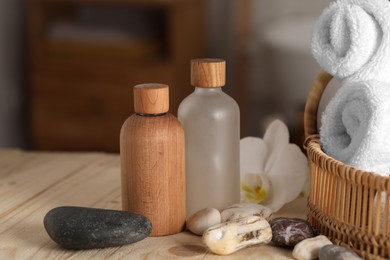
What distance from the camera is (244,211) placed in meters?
0.90

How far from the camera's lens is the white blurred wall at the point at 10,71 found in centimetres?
300

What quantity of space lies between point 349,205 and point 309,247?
0.21 feet

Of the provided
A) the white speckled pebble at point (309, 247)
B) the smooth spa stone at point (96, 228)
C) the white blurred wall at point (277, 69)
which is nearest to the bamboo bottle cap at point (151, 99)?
the smooth spa stone at point (96, 228)

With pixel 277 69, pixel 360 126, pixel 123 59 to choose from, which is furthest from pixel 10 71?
pixel 360 126

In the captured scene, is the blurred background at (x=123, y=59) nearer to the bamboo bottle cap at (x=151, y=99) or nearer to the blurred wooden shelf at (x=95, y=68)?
the blurred wooden shelf at (x=95, y=68)

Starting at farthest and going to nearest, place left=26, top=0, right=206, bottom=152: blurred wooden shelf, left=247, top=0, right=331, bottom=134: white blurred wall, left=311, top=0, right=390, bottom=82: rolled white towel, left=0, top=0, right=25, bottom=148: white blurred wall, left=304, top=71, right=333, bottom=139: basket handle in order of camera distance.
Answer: left=247, top=0, right=331, bottom=134: white blurred wall → left=0, top=0, right=25, bottom=148: white blurred wall → left=26, top=0, right=206, bottom=152: blurred wooden shelf → left=304, top=71, right=333, bottom=139: basket handle → left=311, top=0, right=390, bottom=82: rolled white towel

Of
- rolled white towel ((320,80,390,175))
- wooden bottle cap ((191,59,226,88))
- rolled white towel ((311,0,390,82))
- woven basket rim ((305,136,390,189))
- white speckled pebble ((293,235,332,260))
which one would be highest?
rolled white towel ((311,0,390,82))

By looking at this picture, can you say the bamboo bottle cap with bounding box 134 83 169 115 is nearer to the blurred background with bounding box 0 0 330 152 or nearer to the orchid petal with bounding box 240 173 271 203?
the orchid petal with bounding box 240 173 271 203

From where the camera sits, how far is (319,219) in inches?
34.5

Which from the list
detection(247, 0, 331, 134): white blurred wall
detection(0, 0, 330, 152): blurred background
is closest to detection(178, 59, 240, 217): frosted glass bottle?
detection(0, 0, 330, 152): blurred background

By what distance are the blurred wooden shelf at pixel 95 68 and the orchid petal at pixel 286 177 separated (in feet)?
5.88

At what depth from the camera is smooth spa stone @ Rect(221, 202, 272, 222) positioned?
35.2 inches

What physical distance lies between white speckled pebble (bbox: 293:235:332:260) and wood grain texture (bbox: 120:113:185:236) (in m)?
0.16

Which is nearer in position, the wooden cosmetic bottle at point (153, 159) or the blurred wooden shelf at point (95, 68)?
the wooden cosmetic bottle at point (153, 159)
